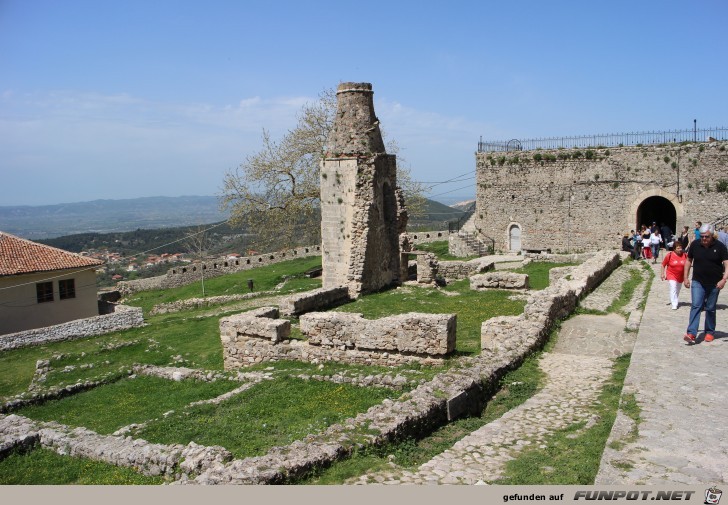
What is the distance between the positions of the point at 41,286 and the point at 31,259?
5.17 feet

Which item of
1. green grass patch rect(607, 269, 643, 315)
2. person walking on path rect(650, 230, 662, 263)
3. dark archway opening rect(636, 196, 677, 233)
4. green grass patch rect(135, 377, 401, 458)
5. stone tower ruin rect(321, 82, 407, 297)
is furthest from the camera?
dark archway opening rect(636, 196, 677, 233)

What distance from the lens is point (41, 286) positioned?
2820cm

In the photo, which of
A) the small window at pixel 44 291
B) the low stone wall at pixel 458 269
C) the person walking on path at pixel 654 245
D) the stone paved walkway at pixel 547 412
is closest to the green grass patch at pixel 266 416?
the stone paved walkway at pixel 547 412

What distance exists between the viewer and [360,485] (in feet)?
18.9

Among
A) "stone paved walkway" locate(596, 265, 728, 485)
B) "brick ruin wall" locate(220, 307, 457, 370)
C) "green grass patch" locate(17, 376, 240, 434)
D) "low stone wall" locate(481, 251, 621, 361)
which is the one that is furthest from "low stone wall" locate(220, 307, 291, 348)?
"stone paved walkway" locate(596, 265, 728, 485)

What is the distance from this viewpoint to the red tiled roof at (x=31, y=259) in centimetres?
2758

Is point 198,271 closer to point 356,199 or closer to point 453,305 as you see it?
point 356,199

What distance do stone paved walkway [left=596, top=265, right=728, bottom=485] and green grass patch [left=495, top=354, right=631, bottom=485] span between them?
0.79 ft

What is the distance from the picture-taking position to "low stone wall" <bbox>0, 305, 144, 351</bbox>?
20922 mm

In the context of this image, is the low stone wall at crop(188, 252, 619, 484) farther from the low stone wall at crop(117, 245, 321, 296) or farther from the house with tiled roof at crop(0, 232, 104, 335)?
the low stone wall at crop(117, 245, 321, 296)

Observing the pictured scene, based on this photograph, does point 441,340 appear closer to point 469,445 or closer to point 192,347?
point 469,445

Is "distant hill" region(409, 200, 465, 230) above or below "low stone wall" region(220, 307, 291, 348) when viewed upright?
above

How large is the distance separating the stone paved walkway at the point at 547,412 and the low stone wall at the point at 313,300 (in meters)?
6.99

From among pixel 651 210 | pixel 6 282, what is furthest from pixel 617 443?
pixel 651 210
